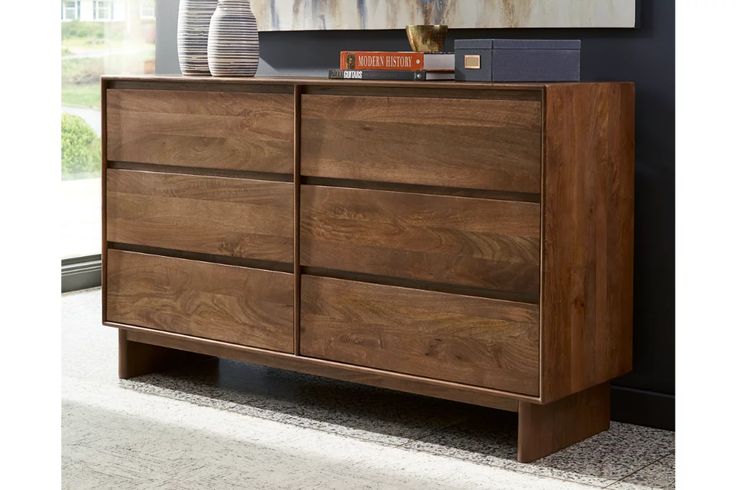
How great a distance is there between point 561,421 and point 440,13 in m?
1.24

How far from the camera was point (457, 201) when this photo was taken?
261 cm

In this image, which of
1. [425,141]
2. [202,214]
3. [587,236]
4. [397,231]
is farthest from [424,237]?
[202,214]

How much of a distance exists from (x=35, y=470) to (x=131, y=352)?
2754mm

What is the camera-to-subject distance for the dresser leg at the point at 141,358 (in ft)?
11.2

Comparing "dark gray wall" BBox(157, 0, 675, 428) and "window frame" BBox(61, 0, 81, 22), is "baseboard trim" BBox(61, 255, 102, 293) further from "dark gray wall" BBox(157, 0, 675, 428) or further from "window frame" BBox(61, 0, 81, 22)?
"dark gray wall" BBox(157, 0, 675, 428)

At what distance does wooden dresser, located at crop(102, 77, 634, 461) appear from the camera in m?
2.53

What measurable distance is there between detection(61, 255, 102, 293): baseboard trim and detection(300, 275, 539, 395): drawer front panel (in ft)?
7.38

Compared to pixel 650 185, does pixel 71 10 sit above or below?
above

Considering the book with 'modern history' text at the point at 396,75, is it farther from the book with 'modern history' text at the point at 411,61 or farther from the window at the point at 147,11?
the window at the point at 147,11

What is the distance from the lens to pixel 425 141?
2637 millimetres

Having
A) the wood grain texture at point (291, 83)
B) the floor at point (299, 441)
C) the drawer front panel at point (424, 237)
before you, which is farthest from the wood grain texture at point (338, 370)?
the wood grain texture at point (291, 83)

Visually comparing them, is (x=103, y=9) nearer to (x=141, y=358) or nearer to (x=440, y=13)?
(x=141, y=358)

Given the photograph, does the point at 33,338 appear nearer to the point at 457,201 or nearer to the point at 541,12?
the point at 457,201

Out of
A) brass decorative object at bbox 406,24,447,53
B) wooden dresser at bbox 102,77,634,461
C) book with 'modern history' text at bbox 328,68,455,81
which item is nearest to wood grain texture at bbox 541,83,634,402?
wooden dresser at bbox 102,77,634,461
